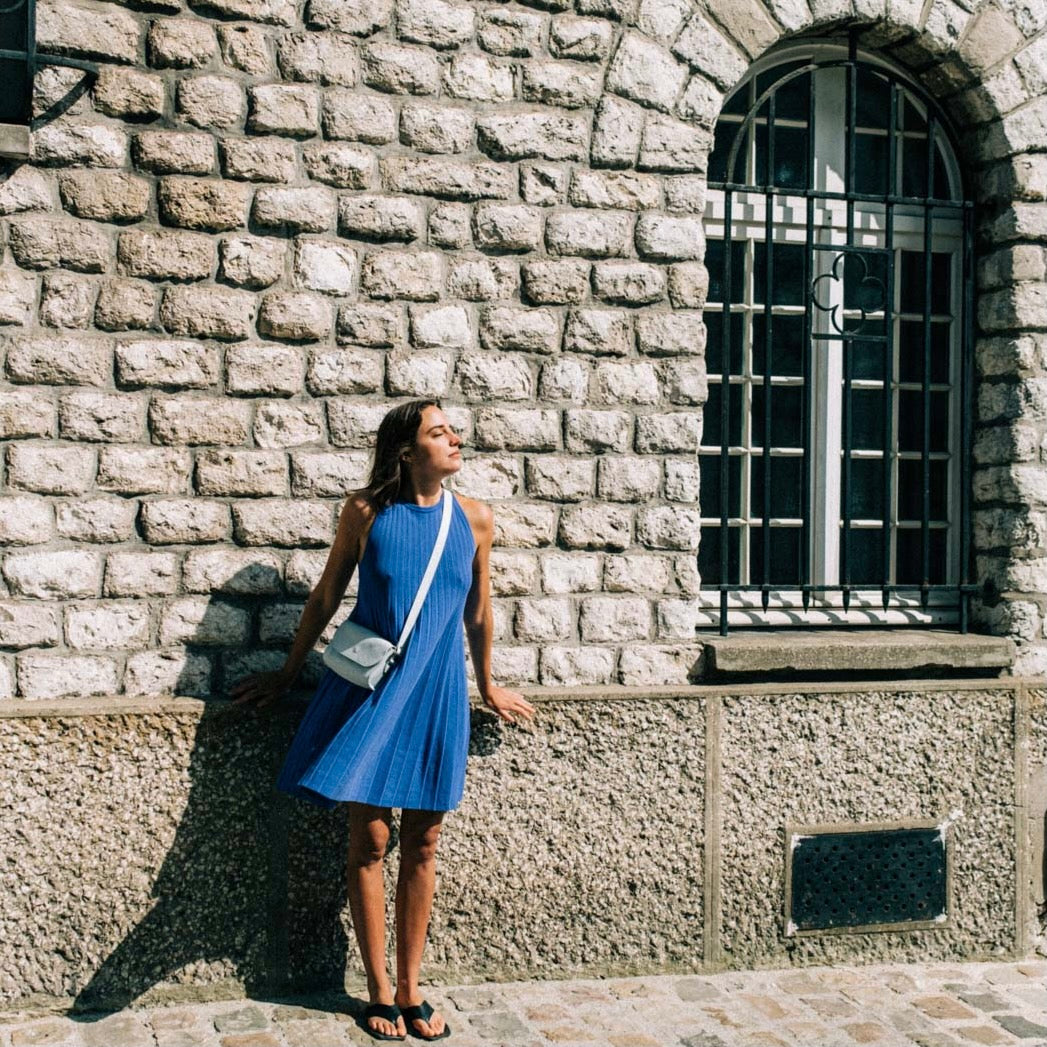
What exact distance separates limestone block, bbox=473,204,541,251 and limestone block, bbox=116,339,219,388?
3.30 feet

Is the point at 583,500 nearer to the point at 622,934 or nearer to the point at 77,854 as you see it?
the point at 622,934

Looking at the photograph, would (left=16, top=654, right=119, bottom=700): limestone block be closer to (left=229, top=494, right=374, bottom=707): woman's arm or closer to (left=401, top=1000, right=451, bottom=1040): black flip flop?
(left=229, top=494, right=374, bottom=707): woman's arm

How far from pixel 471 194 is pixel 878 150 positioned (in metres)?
1.81

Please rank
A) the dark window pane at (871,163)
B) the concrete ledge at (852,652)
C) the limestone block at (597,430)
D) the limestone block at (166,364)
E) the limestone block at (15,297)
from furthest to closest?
1. the dark window pane at (871,163)
2. the concrete ledge at (852,652)
3. the limestone block at (597,430)
4. the limestone block at (166,364)
5. the limestone block at (15,297)

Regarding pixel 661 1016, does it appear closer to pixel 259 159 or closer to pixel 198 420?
A: pixel 198 420

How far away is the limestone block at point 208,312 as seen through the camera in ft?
14.3

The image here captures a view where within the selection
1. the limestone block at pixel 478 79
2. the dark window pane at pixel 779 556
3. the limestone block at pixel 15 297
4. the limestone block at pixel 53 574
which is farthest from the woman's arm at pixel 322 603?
the dark window pane at pixel 779 556

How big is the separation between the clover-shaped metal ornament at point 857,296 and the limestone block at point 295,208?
6.27 feet

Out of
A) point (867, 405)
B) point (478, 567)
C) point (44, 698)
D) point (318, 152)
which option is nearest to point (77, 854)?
point (44, 698)

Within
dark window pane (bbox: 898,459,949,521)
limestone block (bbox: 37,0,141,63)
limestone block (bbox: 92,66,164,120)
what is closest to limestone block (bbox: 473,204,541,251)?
limestone block (bbox: 92,66,164,120)

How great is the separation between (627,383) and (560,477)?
0.42m

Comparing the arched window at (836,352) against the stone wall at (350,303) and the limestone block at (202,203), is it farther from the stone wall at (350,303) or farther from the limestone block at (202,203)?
the limestone block at (202,203)

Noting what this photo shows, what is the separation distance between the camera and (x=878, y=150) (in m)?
5.39

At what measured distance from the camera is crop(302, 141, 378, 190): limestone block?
14.7ft
